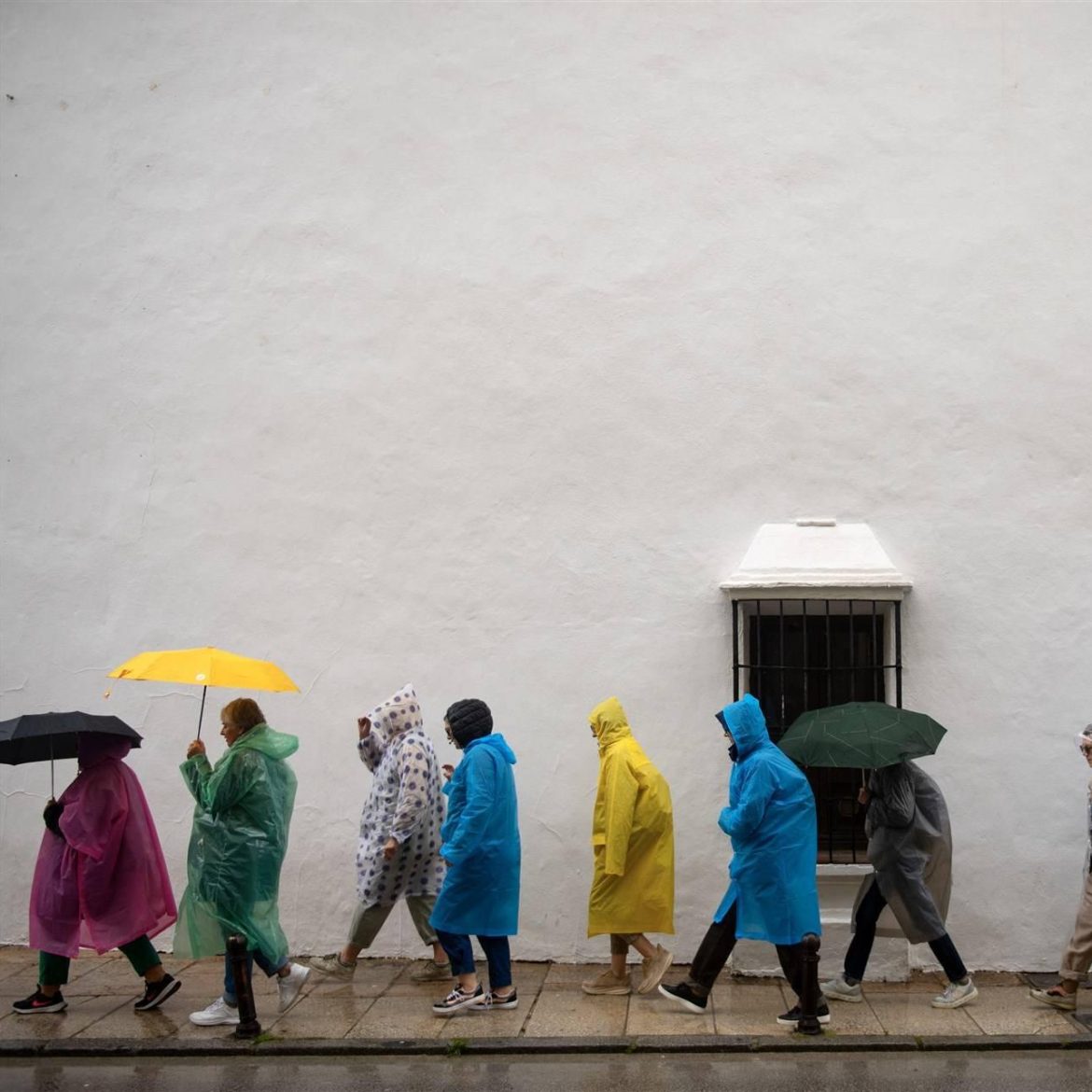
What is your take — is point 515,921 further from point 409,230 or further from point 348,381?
point 409,230

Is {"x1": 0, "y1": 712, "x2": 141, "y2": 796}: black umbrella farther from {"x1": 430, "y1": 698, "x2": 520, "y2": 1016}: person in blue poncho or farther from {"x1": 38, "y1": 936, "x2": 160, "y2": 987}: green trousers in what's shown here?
{"x1": 430, "y1": 698, "x2": 520, "y2": 1016}: person in blue poncho

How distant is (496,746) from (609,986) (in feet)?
5.03

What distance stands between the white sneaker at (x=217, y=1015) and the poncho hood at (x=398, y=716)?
1708 mm

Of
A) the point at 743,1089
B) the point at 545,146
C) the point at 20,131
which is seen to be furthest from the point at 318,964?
the point at 20,131

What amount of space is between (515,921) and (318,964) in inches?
69.3

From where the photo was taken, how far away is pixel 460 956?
7.18 metres

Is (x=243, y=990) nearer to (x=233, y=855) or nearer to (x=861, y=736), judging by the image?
(x=233, y=855)

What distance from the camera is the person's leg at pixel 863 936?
24.1ft

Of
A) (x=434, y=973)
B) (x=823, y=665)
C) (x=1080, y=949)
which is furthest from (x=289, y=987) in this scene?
(x=1080, y=949)

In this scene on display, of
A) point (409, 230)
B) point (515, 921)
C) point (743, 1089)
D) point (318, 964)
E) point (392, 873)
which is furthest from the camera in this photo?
point (409, 230)

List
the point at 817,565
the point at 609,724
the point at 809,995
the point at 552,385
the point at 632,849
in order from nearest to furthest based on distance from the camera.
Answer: the point at 809,995 → the point at 632,849 → the point at 609,724 → the point at 817,565 → the point at 552,385

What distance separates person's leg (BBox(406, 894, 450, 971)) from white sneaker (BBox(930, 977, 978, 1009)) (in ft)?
9.06

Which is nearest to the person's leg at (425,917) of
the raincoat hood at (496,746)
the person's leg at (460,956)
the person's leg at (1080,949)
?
the person's leg at (460,956)

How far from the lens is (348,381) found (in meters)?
8.84
